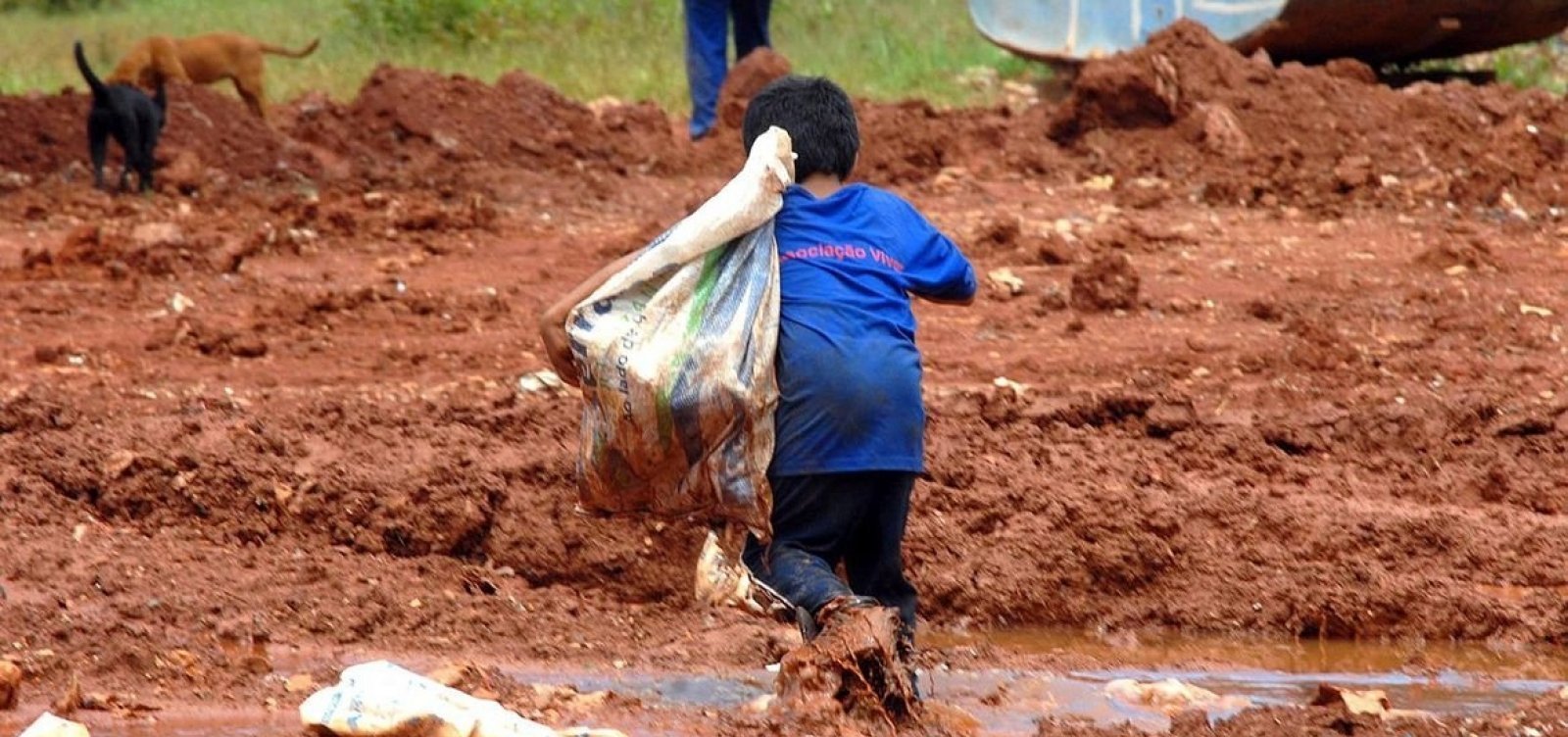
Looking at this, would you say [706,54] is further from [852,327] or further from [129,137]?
[852,327]

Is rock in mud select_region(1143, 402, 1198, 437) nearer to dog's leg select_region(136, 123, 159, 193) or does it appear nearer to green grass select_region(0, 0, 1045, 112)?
dog's leg select_region(136, 123, 159, 193)

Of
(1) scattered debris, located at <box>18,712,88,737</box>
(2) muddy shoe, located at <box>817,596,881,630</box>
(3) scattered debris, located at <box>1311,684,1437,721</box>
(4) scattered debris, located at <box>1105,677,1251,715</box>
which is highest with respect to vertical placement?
(2) muddy shoe, located at <box>817,596,881,630</box>

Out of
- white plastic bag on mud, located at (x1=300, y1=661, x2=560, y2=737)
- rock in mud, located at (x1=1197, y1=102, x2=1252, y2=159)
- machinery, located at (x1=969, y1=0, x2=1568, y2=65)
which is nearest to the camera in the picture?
white plastic bag on mud, located at (x1=300, y1=661, x2=560, y2=737)

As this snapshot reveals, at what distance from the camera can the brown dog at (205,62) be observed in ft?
45.3

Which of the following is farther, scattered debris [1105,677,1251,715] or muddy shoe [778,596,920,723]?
scattered debris [1105,677,1251,715]

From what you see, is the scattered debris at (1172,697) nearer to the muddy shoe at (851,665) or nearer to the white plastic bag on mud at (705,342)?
the muddy shoe at (851,665)

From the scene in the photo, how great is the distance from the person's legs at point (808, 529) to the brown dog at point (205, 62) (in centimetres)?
1020

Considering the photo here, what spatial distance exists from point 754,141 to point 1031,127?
8381 mm

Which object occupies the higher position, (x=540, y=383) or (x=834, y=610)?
(x=834, y=610)

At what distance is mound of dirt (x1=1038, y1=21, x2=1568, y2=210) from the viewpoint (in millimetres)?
10844

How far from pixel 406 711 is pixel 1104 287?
16.7ft

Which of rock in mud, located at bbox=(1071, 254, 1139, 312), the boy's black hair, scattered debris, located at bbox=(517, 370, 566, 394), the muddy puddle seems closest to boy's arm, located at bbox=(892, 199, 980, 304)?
the boy's black hair

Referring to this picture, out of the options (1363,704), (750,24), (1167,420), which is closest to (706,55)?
(750,24)

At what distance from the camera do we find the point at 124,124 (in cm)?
1074
